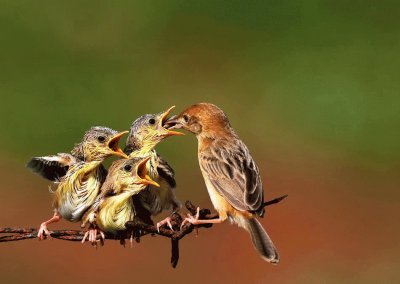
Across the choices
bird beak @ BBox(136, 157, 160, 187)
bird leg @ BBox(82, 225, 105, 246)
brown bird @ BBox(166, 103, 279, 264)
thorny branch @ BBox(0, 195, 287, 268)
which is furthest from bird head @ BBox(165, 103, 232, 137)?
bird leg @ BBox(82, 225, 105, 246)

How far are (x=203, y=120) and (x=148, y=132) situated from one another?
205 mm

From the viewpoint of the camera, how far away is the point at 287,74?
1557 centimetres

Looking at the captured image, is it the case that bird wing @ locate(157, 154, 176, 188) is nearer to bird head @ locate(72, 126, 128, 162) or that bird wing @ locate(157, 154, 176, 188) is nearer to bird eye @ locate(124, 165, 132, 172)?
bird head @ locate(72, 126, 128, 162)

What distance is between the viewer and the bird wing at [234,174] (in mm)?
3584

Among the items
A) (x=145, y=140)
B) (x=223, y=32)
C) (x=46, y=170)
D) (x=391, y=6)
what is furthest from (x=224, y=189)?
(x=391, y=6)

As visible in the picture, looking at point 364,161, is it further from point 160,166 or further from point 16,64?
point 160,166

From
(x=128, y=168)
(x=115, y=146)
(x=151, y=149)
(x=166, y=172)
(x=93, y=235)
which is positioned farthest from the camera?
(x=166, y=172)

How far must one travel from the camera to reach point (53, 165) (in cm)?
377

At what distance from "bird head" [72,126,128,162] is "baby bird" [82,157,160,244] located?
75 mm

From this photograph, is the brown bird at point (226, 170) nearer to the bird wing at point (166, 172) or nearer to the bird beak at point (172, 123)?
the bird beak at point (172, 123)

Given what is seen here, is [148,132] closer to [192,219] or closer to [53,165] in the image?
[53,165]

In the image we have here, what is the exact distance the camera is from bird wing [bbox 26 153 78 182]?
12.1 feet

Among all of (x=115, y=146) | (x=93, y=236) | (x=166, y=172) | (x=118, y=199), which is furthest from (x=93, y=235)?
(x=166, y=172)

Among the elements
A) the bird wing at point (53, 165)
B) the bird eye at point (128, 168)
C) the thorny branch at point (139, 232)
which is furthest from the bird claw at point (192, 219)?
the bird wing at point (53, 165)
